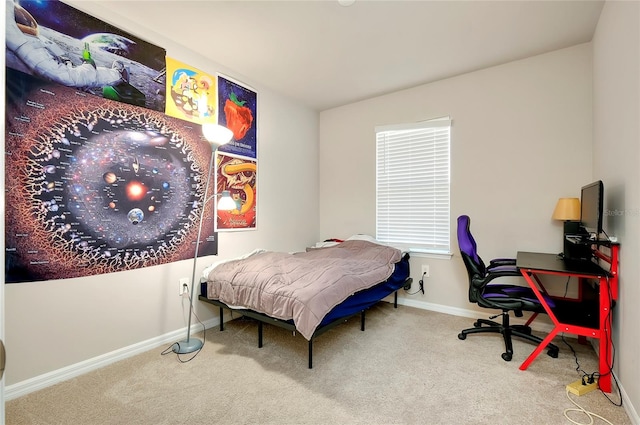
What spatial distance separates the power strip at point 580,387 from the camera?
1818mm

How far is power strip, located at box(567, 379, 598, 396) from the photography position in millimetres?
1818

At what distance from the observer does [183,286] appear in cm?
271

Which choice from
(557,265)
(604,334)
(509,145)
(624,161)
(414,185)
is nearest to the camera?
(624,161)

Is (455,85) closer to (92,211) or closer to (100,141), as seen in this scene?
(100,141)

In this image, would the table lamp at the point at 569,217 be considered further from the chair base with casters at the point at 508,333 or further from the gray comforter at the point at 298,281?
the gray comforter at the point at 298,281

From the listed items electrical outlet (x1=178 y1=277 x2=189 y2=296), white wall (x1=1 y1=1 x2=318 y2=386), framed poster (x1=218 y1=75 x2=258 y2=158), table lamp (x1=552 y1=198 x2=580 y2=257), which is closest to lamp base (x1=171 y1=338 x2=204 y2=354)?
white wall (x1=1 y1=1 x2=318 y2=386)

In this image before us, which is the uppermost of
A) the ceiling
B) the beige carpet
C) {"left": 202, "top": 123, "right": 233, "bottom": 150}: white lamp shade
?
Answer: the ceiling

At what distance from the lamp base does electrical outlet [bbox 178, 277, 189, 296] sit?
0.42 meters

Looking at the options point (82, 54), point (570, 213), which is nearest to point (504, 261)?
point (570, 213)

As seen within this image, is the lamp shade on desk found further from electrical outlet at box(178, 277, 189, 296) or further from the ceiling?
electrical outlet at box(178, 277, 189, 296)

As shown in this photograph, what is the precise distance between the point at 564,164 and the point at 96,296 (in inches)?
161

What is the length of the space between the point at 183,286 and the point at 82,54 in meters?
1.95

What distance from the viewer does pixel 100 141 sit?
2.17 metres

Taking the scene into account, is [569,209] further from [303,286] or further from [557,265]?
[303,286]
